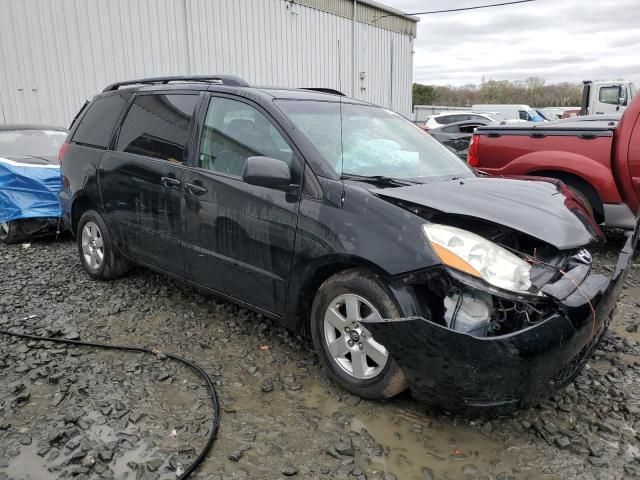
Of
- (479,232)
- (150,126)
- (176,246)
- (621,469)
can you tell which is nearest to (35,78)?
(150,126)

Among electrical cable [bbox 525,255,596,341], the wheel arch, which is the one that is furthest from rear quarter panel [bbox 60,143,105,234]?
electrical cable [bbox 525,255,596,341]

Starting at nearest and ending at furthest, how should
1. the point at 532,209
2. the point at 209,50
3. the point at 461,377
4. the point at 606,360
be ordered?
the point at 461,377, the point at 532,209, the point at 606,360, the point at 209,50

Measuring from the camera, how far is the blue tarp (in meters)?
6.05

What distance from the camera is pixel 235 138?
3.37m

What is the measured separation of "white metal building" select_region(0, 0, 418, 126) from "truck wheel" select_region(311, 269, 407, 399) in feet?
33.2

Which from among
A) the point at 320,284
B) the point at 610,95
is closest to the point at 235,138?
the point at 320,284

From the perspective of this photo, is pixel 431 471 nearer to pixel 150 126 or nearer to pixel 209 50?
pixel 150 126

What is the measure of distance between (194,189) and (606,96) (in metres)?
19.5

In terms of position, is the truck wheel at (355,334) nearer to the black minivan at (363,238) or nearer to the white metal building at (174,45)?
the black minivan at (363,238)

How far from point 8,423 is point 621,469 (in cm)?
299

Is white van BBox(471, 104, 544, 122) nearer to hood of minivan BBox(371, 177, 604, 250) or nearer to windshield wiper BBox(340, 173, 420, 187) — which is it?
hood of minivan BBox(371, 177, 604, 250)

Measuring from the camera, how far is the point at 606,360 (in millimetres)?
3295

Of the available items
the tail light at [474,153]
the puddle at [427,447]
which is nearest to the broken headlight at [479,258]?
the puddle at [427,447]

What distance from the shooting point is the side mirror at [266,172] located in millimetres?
2838
